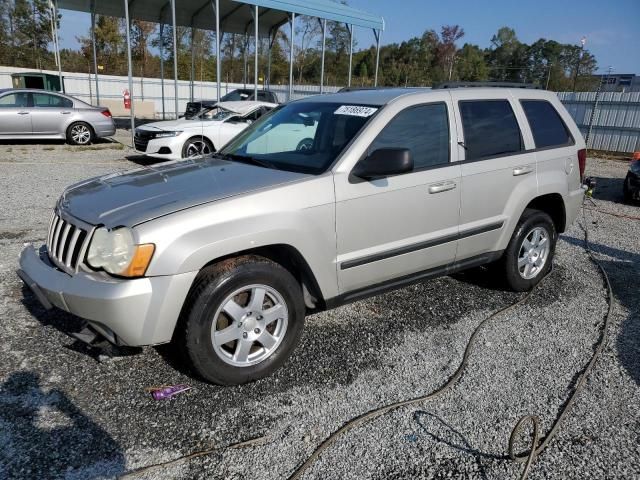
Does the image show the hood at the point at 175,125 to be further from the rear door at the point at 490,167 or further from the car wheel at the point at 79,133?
the rear door at the point at 490,167

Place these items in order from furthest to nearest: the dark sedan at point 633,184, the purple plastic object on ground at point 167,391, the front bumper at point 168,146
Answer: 1. the front bumper at point 168,146
2. the dark sedan at point 633,184
3. the purple plastic object on ground at point 167,391

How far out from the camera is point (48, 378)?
2.95 meters

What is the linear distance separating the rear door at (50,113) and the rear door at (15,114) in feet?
0.54

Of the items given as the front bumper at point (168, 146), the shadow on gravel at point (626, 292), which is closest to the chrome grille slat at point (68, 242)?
the shadow on gravel at point (626, 292)

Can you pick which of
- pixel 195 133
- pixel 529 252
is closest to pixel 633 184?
pixel 529 252

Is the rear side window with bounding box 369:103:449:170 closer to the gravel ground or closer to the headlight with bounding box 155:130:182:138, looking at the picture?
the gravel ground

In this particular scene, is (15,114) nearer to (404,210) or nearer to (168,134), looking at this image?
(168,134)

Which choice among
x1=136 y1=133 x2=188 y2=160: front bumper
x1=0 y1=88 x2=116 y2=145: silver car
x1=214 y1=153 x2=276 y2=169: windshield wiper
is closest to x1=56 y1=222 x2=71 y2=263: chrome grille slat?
x1=214 y1=153 x2=276 y2=169: windshield wiper

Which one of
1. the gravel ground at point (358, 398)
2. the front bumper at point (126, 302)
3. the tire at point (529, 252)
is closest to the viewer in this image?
the gravel ground at point (358, 398)

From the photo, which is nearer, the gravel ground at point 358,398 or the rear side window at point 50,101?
the gravel ground at point 358,398

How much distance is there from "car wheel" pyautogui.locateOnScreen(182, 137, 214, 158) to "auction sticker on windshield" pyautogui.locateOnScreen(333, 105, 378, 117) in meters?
7.70

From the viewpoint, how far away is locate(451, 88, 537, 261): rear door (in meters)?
3.79

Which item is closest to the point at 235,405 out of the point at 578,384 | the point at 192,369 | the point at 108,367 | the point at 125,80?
the point at 192,369

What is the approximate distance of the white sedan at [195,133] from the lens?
419 inches
